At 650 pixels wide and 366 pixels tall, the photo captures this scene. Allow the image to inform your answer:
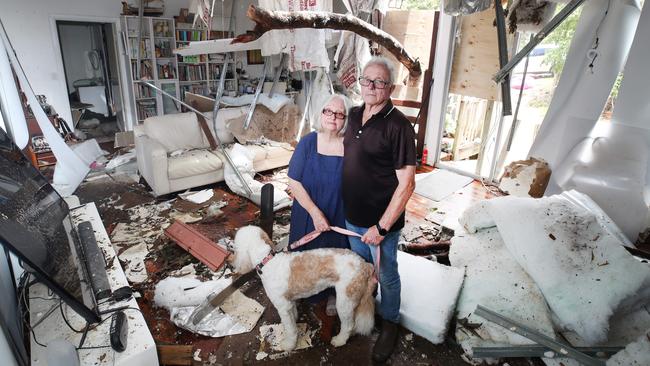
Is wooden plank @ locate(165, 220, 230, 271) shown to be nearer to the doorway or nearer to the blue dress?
the blue dress

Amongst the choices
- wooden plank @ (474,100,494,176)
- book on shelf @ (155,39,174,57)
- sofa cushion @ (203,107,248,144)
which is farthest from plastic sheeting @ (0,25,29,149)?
wooden plank @ (474,100,494,176)

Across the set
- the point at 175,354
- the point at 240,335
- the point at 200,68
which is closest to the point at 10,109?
the point at 175,354

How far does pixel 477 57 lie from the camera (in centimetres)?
429

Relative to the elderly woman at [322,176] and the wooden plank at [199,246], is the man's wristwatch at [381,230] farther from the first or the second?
the wooden plank at [199,246]

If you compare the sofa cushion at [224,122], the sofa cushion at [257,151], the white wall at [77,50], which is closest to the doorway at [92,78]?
the white wall at [77,50]

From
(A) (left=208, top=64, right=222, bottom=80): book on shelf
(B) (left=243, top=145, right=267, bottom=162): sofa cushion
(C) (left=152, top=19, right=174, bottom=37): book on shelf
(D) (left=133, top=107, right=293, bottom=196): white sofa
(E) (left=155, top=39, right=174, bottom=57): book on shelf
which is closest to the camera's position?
(D) (left=133, top=107, right=293, bottom=196): white sofa

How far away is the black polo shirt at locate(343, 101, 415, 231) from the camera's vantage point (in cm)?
158

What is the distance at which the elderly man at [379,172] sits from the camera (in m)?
1.58

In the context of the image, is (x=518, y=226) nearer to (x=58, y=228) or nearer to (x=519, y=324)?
(x=519, y=324)

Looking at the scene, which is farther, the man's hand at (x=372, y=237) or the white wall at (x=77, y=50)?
the white wall at (x=77, y=50)

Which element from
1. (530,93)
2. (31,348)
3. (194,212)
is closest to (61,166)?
(194,212)

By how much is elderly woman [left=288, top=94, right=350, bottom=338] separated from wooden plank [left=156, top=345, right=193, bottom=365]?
80 cm

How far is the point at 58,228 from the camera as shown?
1839 millimetres

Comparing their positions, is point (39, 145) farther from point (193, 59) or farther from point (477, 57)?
point (477, 57)
